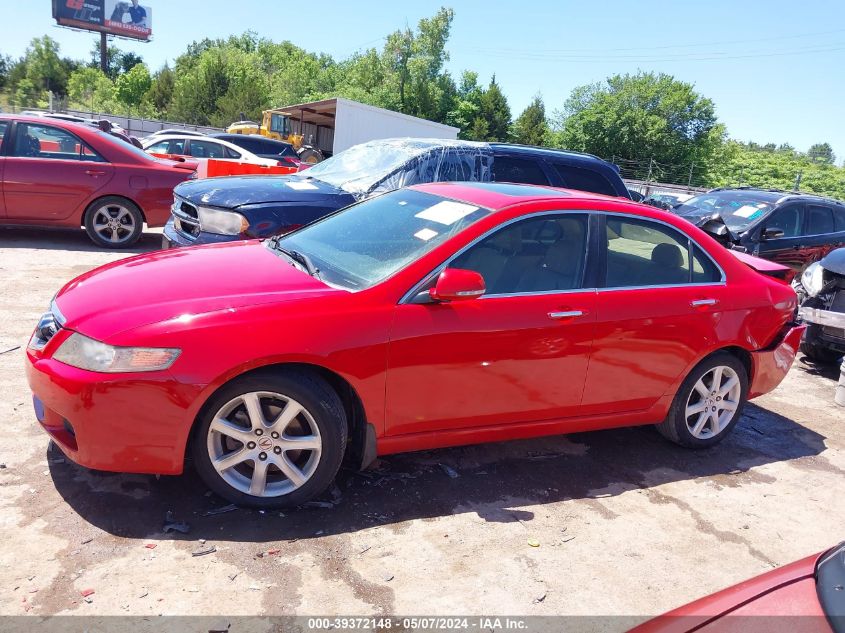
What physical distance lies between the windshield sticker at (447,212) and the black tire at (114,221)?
6050 millimetres

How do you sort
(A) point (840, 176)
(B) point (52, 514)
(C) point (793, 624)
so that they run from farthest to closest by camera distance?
(A) point (840, 176) → (B) point (52, 514) → (C) point (793, 624)

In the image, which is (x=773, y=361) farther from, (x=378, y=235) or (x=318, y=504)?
(x=318, y=504)

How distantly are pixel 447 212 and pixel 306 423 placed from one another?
4.81 ft

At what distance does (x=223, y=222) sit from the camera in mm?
5691

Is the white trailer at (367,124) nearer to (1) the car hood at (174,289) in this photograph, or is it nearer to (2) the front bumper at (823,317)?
(2) the front bumper at (823,317)

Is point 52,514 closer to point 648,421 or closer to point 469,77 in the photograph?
point 648,421

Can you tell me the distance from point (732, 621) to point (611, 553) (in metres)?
1.69

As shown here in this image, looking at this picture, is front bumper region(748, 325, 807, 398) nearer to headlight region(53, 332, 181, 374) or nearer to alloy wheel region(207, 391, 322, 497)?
alloy wheel region(207, 391, 322, 497)

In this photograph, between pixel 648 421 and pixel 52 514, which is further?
pixel 648 421

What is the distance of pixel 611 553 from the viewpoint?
3.23 m

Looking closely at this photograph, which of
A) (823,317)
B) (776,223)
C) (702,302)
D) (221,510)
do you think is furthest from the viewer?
(776,223)

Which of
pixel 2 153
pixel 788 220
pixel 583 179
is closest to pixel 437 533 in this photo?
pixel 583 179

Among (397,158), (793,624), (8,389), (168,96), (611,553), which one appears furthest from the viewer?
(168,96)

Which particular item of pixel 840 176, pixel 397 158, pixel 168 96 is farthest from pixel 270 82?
pixel 397 158
